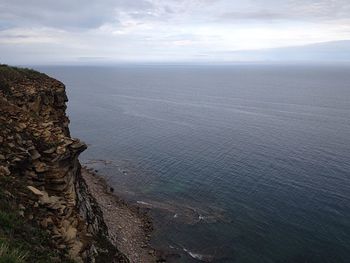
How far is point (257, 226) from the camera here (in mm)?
52906

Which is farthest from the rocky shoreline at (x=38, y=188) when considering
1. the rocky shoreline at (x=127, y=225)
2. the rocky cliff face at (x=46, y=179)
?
the rocky shoreline at (x=127, y=225)

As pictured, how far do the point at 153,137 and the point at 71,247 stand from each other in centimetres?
8425

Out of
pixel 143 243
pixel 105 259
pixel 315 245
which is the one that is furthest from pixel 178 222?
pixel 105 259

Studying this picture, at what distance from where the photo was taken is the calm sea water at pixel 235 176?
4894 cm

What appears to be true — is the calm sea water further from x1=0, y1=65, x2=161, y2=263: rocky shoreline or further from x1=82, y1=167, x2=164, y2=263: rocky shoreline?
x1=0, y1=65, x2=161, y2=263: rocky shoreline

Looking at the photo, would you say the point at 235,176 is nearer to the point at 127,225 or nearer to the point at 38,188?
the point at 127,225

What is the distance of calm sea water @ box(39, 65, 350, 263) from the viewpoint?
4894cm

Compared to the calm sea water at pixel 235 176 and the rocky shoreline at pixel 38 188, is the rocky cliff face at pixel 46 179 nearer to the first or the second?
the rocky shoreline at pixel 38 188

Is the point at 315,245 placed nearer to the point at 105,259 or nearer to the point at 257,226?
the point at 257,226

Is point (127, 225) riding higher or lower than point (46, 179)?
lower

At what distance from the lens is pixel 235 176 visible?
71.7 metres

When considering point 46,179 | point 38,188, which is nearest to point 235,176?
point 46,179

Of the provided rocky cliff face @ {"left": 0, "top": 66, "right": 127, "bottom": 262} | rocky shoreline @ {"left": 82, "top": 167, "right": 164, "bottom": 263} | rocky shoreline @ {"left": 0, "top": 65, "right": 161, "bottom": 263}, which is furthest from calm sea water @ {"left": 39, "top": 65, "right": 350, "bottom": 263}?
rocky cliff face @ {"left": 0, "top": 66, "right": 127, "bottom": 262}

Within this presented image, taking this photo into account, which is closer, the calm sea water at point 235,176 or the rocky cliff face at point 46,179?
the rocky cliff face at point 46,179
